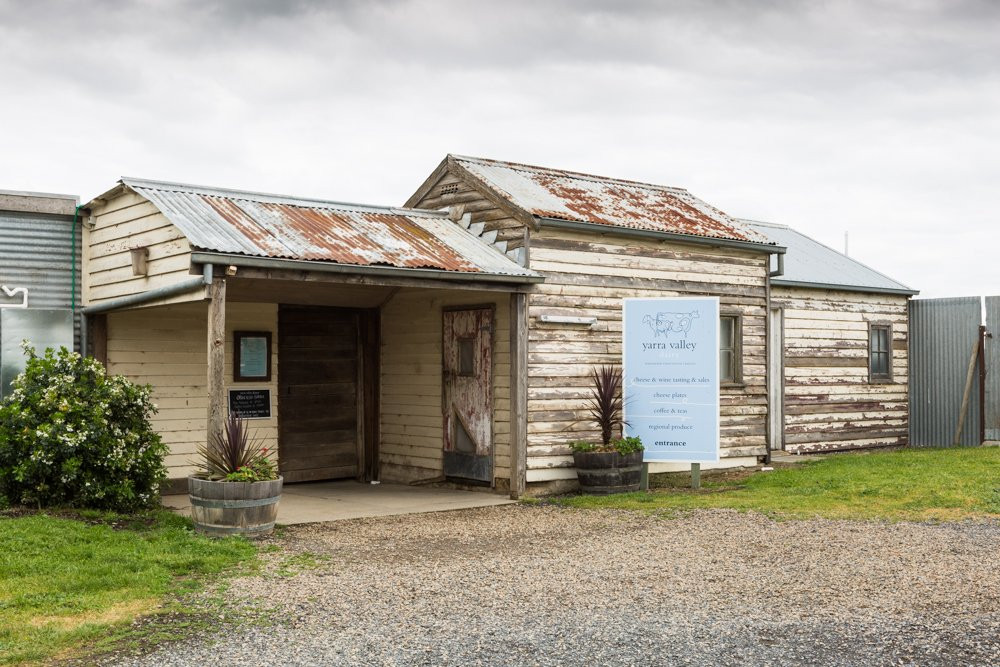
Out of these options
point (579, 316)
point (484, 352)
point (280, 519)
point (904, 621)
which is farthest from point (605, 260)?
point (904, 621)

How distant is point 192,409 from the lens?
41.6 ft

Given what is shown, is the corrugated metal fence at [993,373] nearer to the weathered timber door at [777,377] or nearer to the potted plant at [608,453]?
the weathered timber door at [777,377]

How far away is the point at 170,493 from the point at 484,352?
13.5 feet

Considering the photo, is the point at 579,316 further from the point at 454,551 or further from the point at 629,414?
the point at 454,551

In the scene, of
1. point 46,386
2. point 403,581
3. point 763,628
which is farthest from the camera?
point 46,386

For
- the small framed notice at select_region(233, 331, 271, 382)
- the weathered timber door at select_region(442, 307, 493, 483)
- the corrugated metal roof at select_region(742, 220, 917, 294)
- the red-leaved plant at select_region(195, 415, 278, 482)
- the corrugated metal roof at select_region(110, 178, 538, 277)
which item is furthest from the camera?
the corrugated metal roof at select_region(742, 220, 917, 294)

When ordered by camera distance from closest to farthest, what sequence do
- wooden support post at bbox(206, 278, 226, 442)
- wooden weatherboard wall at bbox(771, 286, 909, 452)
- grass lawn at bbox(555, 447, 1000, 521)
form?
wooden support post at bbox(206, 278, 226, 442)
grass lawn at bbox(555, 447, 1000, 521)
wooden weatherboard wall at bbox(771, 286, 909, 452)

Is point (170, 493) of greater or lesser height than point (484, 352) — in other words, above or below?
below

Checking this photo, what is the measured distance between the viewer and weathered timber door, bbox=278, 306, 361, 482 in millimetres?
14016

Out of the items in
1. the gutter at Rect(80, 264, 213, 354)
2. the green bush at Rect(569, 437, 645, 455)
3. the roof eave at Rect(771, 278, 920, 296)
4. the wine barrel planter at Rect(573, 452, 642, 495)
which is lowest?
the wine barrel planter at Rect(573, 452, 642, 495)

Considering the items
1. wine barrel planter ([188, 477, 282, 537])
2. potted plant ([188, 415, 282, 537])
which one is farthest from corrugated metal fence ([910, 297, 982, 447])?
wine barrel planter ([188, 477, 282, 537])

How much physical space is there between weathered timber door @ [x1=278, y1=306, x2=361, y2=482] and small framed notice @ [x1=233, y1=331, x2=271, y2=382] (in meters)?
0.52

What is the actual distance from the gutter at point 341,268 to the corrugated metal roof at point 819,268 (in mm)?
6943

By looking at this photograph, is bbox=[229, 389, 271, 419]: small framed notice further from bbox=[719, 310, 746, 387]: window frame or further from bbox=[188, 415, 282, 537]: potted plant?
bbox=[719, 310, 746, 387]: window frame
